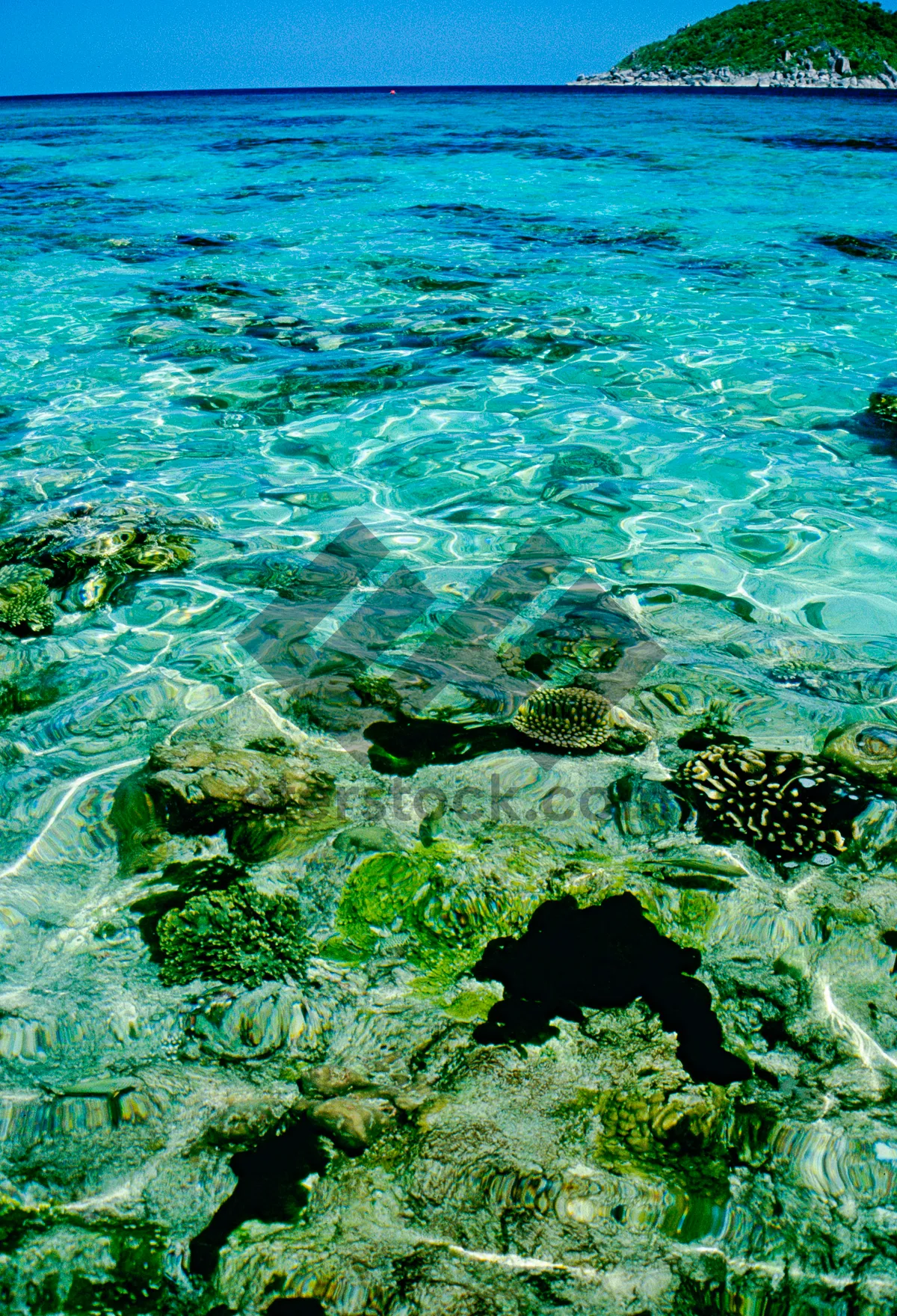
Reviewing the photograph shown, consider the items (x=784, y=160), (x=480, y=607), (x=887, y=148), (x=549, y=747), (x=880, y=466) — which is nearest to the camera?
(x=549, y=747)

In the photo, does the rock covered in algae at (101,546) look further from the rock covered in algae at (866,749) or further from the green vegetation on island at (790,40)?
the green vegetation on island at (790,40)

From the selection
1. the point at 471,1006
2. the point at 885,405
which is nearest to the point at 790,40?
the point at 885,405

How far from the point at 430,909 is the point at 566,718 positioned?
133 cm

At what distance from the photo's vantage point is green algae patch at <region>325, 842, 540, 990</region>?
9.99 feet

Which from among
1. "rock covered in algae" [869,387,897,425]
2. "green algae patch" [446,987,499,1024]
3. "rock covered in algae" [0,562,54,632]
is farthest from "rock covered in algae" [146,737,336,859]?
"rock covered in algae" [869,387,897,425]

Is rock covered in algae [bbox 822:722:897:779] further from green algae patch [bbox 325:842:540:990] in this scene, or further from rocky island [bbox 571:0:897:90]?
rocky island [bbox 571:0:897:90]

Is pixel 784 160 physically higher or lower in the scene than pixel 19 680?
higher

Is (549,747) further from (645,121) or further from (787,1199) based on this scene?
(645,121)

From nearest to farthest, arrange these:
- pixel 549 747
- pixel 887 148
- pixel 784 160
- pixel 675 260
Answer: pixel 549 747 < pixel 675 260 < pixel 784 160 < pixel 887 148

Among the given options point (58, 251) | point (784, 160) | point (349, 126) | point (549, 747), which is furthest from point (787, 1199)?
point (349, 126)

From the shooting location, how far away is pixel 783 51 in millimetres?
85375

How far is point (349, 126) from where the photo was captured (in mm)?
37281

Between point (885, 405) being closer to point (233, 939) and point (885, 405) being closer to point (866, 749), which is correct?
point (866, 749)

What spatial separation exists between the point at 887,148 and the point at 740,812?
Answer: 32.5 meters
